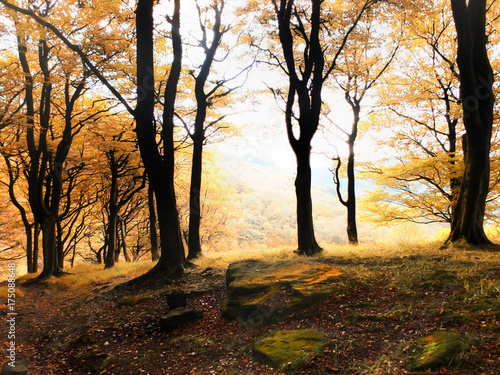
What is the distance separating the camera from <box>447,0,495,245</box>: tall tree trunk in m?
7.47

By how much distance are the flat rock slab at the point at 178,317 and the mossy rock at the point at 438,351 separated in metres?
3.60

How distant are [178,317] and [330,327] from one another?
2679 millimetres

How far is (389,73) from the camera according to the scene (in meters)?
14.6

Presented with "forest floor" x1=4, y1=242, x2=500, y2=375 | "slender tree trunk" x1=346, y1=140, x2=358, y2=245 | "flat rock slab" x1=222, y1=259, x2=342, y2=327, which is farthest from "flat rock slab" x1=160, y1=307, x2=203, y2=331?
"slender tree trunk" x1=346, y1=140, x2=358, y2=245

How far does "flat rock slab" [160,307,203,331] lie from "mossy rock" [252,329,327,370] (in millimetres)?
1691

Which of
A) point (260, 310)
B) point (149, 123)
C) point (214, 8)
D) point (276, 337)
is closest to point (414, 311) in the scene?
point (276, 337)

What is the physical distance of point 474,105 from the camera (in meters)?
7.51

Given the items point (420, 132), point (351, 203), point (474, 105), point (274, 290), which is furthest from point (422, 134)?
point (274, 290)

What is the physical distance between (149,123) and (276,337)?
6.25m

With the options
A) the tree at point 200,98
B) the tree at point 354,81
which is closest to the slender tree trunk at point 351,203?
the tree at point 354,81

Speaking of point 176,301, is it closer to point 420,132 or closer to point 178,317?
point 178,317

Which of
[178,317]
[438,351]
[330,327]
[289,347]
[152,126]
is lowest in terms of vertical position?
[178,317]

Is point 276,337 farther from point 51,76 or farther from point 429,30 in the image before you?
point 429,30

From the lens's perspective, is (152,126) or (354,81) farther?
(354,81)
